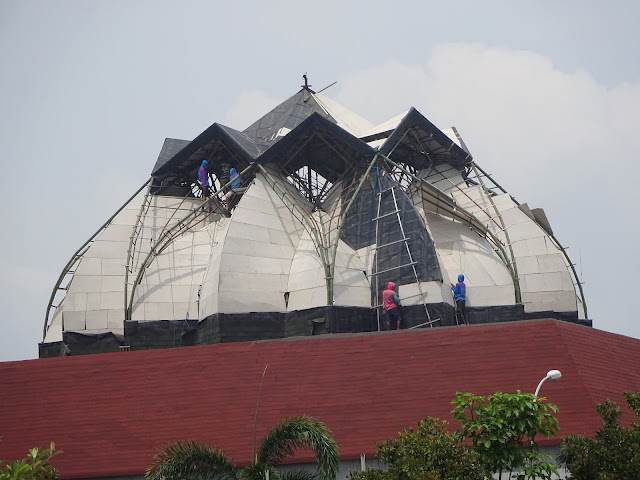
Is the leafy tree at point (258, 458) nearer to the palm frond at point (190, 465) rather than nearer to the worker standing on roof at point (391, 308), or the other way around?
the palm frond at point (190, 465)

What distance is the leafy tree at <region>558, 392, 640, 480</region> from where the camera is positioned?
1711cm

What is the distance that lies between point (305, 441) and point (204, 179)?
18.5m

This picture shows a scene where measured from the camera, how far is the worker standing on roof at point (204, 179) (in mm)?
34812

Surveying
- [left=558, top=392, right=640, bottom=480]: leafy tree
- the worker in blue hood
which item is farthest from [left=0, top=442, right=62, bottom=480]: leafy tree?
the worker in blue hood

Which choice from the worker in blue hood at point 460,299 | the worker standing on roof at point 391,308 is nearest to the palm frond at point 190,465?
the worker standing on roof at point 391,308

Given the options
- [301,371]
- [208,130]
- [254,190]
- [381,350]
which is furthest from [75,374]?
[208,130]

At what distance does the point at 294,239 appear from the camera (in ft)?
103

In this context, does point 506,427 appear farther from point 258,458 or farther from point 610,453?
point 258,458

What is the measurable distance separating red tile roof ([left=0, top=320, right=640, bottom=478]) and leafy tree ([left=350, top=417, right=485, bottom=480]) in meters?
4.56

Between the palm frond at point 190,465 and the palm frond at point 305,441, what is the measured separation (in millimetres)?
799

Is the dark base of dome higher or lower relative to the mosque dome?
lower

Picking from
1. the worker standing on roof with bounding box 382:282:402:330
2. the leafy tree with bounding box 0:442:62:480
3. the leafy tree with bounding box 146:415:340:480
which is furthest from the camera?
the worker standing on roof with bounding box 382:282:402:330

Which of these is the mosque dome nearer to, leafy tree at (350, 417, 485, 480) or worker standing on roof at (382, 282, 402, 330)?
worker standing on roof at (382, 282, 402, 330)

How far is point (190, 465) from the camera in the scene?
1744cm
